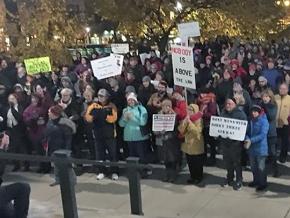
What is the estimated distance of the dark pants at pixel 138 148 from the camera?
10375mm

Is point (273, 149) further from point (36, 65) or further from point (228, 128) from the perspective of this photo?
point (36, 65)

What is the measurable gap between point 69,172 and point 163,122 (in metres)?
3.57

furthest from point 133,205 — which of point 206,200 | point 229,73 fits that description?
point 229,73

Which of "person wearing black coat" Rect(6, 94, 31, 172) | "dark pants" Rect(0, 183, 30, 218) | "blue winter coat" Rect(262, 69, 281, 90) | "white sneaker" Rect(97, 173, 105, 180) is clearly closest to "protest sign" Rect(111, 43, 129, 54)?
"blue winter coat" Rect(262, 69, 281, 90)

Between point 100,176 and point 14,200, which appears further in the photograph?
point 100,176

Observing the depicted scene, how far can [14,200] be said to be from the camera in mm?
5809

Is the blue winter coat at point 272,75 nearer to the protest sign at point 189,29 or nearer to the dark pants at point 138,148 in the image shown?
the protest sign at point 189,29

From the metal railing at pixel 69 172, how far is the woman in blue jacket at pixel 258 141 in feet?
8.75

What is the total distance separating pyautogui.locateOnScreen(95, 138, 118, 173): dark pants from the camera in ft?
33.9

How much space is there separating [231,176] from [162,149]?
132 cm

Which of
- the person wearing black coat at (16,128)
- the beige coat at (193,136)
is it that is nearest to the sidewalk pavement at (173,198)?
the beige coat at (193,136)

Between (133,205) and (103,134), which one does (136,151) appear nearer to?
(103,134)

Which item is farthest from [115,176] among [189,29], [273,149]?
[189,29]

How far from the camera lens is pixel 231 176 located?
9625 mm
